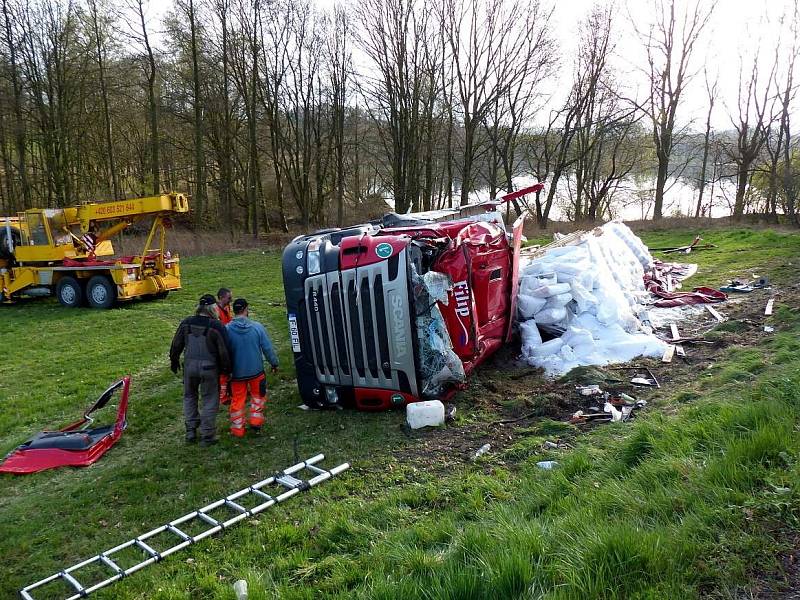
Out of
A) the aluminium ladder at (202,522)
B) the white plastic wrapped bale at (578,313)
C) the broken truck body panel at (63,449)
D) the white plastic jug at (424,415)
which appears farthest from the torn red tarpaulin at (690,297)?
the broken truck body panel at (63,449)

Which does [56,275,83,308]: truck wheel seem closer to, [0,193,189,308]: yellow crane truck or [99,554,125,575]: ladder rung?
[0,193,189,308]: yellow crane truck

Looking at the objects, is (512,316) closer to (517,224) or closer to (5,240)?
(517,224)

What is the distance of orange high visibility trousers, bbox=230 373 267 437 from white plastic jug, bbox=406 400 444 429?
1.72 metres

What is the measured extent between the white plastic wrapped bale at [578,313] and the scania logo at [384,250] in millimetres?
2912

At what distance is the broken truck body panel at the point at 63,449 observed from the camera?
5879 mm

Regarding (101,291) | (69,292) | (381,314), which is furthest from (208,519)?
(69,292)

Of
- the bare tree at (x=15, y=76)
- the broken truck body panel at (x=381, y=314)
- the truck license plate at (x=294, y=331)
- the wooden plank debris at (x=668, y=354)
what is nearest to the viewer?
the broken truck body panel at (x=381, y=314)

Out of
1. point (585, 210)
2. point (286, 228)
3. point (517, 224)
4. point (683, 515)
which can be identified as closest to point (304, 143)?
point (286, 228)

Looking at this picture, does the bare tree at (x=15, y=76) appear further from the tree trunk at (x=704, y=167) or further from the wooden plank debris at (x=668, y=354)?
the tree trunk at (x=704, y=167)

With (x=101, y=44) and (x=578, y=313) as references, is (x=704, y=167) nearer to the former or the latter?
(x=578, y=313)

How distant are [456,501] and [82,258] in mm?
14594

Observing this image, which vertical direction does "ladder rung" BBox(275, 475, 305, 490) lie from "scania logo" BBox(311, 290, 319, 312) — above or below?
below

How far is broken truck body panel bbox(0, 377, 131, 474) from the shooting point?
5879mm

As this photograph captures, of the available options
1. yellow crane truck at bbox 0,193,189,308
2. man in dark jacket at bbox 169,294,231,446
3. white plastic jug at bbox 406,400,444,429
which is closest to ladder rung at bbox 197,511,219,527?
man in dark jacket at bbox 169,294,231,446
